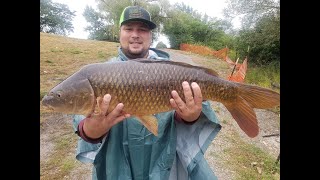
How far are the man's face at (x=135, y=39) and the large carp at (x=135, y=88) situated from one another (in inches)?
15.4

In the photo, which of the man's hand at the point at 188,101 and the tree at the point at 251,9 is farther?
the tree at the point at 251,9

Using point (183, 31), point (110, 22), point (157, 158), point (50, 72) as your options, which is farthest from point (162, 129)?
point (183, 31)

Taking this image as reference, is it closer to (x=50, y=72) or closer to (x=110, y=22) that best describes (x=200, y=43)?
(x=110, y=22)

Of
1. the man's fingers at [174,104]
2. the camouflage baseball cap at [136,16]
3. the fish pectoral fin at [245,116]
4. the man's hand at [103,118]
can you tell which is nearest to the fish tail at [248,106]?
the fish pectoral fin at [245,116]

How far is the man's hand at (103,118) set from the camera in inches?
62.6

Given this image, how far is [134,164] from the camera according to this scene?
1.81 meters

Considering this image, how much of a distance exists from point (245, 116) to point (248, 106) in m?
0.06

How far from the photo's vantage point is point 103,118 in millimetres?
1618

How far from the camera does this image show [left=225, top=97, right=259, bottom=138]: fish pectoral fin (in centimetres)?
174

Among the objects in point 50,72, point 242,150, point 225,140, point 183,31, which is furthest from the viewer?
point 183,31

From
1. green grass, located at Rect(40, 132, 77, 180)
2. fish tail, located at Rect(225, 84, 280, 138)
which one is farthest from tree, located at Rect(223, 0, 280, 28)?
fish tail, located at Rect(225, 84, 280, 138)

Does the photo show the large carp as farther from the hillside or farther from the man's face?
the hillside

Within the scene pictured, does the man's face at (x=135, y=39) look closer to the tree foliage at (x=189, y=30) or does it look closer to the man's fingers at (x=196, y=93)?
the man's fingers at (x=196, y=93)
